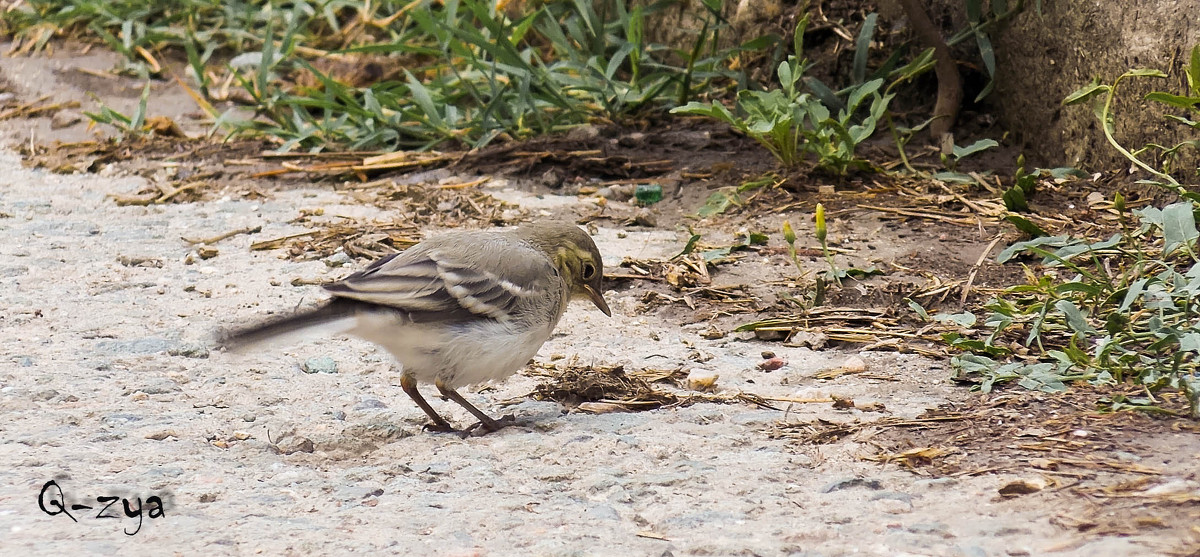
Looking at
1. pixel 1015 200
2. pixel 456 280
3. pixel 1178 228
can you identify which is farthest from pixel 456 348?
pixel 1015 200

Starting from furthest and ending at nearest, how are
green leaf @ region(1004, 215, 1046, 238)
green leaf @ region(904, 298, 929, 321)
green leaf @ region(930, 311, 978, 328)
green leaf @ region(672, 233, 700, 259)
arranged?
1. green leaf @ region(672, 233, 700, 259)
2. green leaf @ region(1004, 215, 1046, 238)
3. green leaf @ region(904, 298, 929, 321)
4. green leaf @ region(930, 311, 978, 328)

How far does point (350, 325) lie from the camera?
373 centimetres

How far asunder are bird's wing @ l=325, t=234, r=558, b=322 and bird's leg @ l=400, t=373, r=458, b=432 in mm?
319

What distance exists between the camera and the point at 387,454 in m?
3.79

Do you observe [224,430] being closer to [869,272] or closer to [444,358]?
[444,358]

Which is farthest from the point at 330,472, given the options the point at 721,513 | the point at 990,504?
the point at 990,504

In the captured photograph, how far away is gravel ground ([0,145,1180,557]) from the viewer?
302cm

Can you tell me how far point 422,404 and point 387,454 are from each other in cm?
37

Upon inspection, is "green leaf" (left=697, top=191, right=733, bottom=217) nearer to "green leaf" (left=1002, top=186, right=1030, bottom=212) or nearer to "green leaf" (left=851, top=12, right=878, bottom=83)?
"green leaf" (left=851, top=12, right=878, bottom=83)

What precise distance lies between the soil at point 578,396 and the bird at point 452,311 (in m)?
0.20

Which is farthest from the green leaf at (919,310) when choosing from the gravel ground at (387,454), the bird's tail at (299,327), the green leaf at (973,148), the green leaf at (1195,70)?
the bird's tail at (299,327)

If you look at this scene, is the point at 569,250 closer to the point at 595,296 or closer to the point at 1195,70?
the point at 595,296

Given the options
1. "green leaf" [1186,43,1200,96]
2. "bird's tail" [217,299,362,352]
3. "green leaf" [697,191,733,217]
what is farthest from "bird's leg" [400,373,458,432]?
"green leaf" [1186,43,1200,96]

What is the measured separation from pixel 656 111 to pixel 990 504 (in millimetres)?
4863
